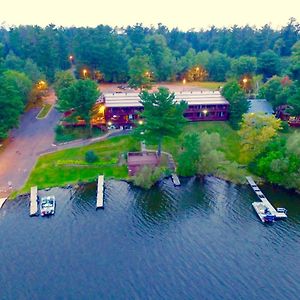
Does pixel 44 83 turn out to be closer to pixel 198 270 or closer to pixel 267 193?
pixel 267 193

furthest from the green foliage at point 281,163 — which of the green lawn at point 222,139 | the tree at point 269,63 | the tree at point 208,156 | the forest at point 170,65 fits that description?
the tree at point 269,63

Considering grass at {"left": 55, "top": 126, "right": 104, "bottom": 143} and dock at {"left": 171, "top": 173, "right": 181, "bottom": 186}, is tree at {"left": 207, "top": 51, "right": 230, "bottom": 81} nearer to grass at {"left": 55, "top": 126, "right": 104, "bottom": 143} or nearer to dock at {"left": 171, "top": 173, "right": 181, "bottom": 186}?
grass at {"left": 55, "top": 126, "right": 104, "bottom": 143}

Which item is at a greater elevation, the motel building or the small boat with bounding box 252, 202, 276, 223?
the motel building

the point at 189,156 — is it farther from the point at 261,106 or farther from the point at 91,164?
the point at 261,106

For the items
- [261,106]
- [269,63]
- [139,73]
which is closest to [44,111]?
[139,73]

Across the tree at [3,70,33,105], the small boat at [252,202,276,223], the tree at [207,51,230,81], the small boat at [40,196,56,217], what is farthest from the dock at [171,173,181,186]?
the tree at [207,51,230,81]

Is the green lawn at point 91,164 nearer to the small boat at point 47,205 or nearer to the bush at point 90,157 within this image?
the bush at point 90,157

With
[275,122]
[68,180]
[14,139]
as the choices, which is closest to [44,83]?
[14,139]
